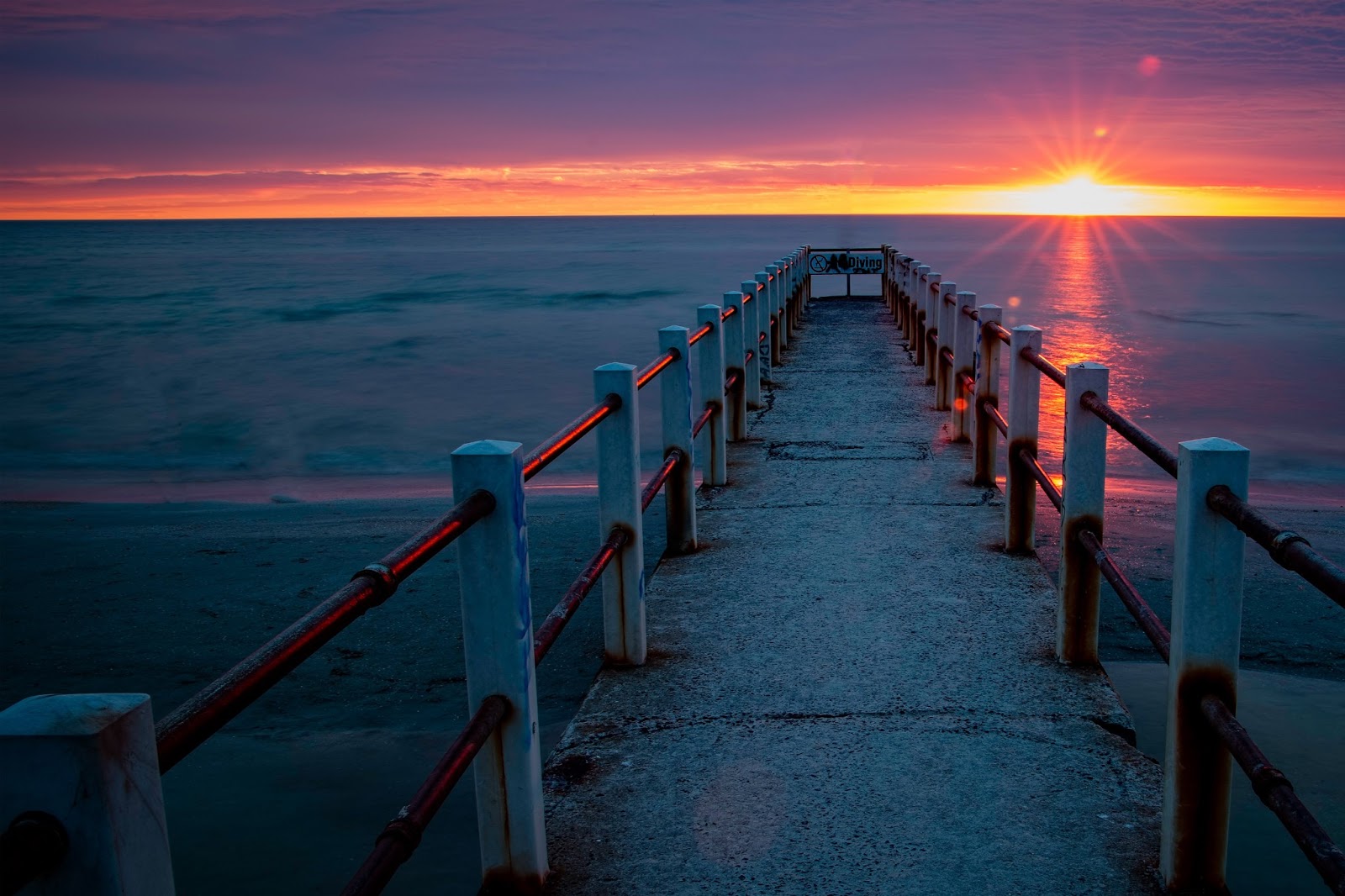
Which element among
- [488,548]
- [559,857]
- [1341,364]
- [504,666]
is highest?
[488,548]

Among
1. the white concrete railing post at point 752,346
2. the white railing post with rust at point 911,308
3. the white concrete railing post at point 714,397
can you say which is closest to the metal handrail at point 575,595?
the white concrete railing post at point 714,397

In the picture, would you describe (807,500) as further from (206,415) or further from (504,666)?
(206,415)

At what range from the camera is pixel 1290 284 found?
64438 millimetres

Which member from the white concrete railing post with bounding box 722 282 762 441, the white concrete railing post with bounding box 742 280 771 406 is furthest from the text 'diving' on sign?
the white concrete railing post with bounding box 722 282 762 441

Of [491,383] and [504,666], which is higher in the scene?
[504,666]

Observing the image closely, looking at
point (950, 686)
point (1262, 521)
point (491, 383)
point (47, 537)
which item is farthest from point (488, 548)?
point (491, 383)

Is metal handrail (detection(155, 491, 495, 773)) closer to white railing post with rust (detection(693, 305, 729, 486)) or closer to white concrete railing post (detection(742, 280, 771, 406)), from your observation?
white railing post with rust (detection(693, 305, 729, 486))

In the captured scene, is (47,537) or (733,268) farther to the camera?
(733,268)

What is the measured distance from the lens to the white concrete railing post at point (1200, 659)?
2566 millimetres

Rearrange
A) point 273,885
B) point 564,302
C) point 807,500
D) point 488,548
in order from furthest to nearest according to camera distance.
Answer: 1. point 564,302
2. point 807,500
3. point 273,885
4. point 488,548

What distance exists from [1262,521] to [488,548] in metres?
1.72

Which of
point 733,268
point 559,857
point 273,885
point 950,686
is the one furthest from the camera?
point 733,268

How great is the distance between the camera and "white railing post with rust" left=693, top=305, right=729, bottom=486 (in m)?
7.42

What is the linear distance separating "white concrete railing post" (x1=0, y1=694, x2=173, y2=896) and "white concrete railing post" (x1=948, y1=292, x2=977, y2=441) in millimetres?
7628
